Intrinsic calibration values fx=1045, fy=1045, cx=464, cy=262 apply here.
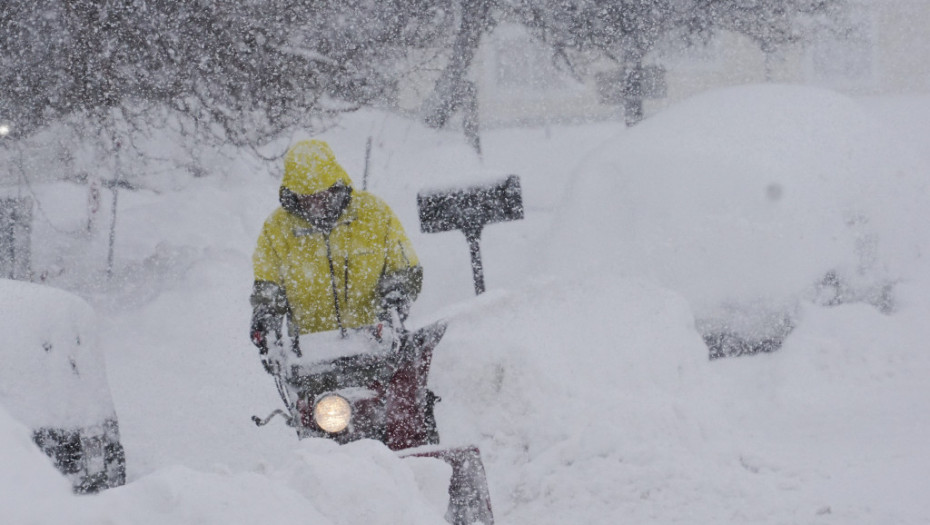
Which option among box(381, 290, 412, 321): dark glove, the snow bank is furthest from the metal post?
box(381, 290, 412, 321): dark glove

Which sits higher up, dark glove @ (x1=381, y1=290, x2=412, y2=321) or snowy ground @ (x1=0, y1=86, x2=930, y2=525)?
dark glove @ (x1=381, y1=290, x2=412, y2=321)

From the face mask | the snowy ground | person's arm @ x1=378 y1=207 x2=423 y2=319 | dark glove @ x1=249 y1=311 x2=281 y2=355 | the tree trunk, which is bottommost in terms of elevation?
the snowy ground

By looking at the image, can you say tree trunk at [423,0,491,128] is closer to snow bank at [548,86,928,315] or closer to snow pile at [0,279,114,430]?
snow bank at [548,86,928,315]

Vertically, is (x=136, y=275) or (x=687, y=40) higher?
(x=687, y=40)

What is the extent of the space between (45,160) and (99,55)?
6.38 metres

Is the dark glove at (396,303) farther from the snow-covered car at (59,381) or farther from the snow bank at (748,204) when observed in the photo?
the snow bank at (748,204)

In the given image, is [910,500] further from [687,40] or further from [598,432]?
[687,40]

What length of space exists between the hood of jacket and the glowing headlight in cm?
105

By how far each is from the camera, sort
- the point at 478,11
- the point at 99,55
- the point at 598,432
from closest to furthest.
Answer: the point at 598,432, the point at 99,55, the point at 478,11

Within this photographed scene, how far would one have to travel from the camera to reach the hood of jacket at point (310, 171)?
445 cm

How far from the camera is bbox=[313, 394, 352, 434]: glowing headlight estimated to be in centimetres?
379

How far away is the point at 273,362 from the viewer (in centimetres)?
408

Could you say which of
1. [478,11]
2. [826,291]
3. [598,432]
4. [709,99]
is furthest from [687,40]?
[598,432]

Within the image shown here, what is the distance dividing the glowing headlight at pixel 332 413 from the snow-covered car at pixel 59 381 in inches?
57.3
